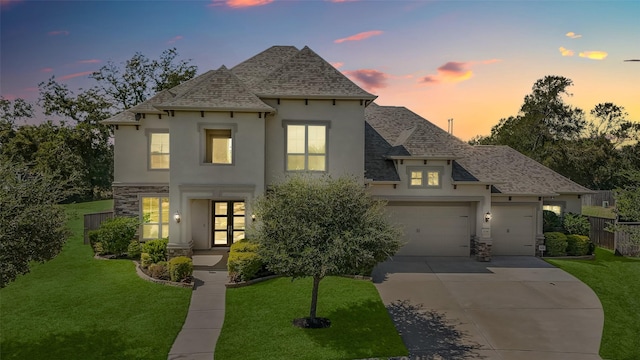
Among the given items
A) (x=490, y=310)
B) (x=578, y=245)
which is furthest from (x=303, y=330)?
(x=578, y=245)

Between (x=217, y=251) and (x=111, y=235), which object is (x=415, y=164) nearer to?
(x=217, y=251)

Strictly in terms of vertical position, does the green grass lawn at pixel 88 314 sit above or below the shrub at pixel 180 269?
below

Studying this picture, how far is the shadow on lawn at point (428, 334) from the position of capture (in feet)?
28.5

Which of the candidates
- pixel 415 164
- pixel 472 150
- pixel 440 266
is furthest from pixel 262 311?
pixel 472 150

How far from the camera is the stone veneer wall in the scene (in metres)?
17.4

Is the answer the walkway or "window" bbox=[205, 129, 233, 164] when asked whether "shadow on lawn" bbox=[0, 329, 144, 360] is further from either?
"window" bbox=[205, 129, 233, 164]

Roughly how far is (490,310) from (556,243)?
967cm

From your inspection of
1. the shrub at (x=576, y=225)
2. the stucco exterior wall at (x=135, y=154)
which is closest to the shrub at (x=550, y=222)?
the shrub at (x=576, y=225)

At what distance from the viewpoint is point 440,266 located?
16.3 m

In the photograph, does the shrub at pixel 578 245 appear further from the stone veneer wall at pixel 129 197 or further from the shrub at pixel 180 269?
the stone veneer wall at pixel 129 197

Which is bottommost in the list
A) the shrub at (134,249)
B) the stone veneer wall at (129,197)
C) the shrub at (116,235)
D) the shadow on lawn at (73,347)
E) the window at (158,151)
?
the shadow on lawn at (73,347)

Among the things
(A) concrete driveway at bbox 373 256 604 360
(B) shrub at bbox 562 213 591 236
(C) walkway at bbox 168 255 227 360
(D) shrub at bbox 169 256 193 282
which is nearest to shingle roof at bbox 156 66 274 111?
(D) shrub at bbox 169 256 193 282

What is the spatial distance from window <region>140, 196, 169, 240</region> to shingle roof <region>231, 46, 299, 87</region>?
731cm

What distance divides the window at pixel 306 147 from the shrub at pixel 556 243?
12507 millimetres
